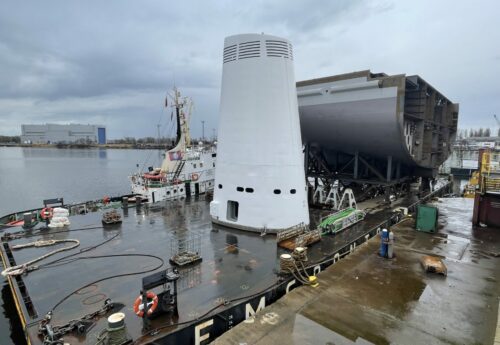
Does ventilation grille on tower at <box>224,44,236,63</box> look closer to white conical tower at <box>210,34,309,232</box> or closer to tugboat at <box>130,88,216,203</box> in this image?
white conical tower at <box>210,34,309,232</box>

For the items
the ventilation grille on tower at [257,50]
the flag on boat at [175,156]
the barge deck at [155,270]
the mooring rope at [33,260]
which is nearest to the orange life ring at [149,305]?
the barge deck at [155,270]

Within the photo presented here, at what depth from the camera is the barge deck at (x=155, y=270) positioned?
25.8ft

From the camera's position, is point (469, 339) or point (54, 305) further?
point (54, 305)

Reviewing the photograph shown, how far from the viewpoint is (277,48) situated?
16.0 metres

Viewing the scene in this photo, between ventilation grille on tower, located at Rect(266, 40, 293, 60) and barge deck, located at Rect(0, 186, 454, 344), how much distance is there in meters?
10.5

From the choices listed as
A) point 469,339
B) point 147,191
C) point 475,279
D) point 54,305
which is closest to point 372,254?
point 475,279

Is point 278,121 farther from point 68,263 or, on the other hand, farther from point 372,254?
point 68,263

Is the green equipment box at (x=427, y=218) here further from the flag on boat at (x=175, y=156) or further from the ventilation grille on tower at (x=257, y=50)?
the flag on boat at (x=175, y=156)

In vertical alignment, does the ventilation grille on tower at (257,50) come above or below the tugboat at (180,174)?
above

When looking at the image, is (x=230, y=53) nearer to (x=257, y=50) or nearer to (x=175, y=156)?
(x=257, y=50)

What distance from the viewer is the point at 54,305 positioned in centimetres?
859

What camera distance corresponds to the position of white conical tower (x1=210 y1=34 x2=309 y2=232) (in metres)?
15.9

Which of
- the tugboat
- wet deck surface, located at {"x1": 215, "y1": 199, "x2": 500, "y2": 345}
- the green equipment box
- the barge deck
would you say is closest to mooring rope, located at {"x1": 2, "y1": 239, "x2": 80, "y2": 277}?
the barge deck

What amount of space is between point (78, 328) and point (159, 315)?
6.66ft
